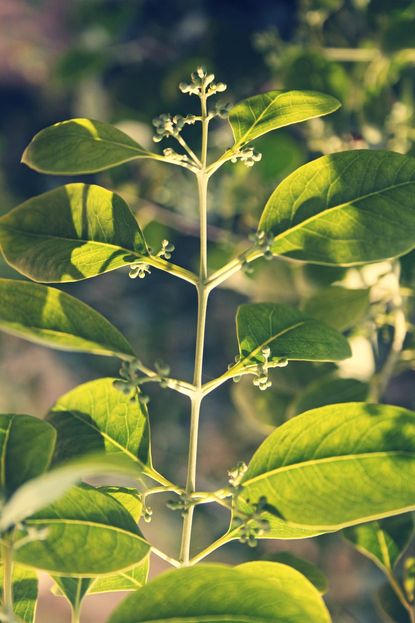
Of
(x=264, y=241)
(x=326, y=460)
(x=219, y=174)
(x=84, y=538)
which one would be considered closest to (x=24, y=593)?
(x=84, y=538)

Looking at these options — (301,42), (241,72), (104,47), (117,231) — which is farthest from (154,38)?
(117,231)

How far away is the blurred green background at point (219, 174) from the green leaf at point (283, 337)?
0.45 metres

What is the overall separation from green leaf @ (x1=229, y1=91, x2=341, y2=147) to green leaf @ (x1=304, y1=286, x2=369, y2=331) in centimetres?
57

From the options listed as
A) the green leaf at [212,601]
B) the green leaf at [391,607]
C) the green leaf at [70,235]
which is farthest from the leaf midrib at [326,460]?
the green leaf at [391,607]

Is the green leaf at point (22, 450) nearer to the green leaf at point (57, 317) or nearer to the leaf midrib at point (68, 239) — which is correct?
the green leaf at point (57, 317)

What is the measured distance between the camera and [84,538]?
29.1 inches

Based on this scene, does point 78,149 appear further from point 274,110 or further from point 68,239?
point 274,110

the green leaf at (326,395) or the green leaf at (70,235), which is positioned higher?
the green leaf at (70,235)

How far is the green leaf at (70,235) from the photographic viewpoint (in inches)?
32.6

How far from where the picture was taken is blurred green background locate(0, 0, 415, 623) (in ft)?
5.06

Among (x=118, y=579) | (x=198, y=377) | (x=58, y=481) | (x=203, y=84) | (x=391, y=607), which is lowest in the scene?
(x=391, y=607)

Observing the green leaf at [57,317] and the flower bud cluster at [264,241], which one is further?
the flower bud cluster at [264,241]

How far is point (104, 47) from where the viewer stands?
7.58 ft

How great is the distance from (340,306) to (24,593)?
2.73 feet
